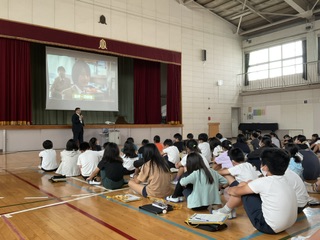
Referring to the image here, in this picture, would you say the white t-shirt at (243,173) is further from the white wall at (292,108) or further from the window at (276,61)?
the window at (276,61)

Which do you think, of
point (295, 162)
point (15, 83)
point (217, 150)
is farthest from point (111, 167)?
point (15, 83)

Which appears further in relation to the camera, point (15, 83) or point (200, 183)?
point (15, 83)

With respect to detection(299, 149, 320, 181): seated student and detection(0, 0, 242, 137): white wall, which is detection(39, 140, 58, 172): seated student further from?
detection(299, 149, 320, 181): seated student

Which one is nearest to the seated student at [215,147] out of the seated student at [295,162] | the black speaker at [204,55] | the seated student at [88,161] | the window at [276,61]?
the seated student at [295,162]

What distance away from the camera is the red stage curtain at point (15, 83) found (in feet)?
26.9

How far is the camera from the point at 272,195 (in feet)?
7.88

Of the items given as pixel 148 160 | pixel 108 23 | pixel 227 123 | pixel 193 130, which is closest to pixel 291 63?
pixel 227 123

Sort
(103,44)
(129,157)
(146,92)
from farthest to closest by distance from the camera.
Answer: (146,92) → (103,44) → (129,157)

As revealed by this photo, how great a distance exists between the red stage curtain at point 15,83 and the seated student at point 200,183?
21.9 feet

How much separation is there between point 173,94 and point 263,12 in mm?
5207

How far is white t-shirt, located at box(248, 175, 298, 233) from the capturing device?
2400 mm

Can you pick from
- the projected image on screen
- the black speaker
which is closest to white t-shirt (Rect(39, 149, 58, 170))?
the projected image on screen

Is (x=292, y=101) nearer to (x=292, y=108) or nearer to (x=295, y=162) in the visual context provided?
(x=292, y=108)

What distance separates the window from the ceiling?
95cm
